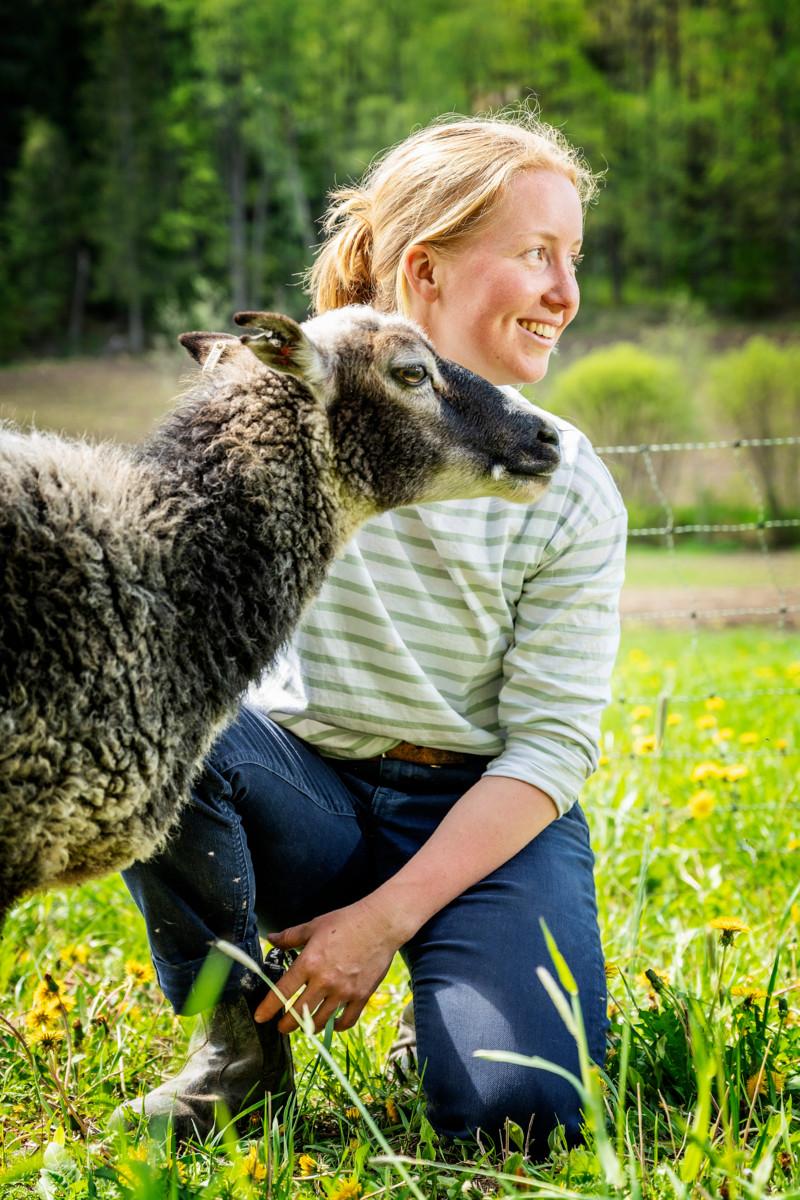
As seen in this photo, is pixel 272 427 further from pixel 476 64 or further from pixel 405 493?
pixel 476 64

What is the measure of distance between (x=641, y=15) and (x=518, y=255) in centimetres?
4936

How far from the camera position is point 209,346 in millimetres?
2842

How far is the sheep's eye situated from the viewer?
2770 millimetres

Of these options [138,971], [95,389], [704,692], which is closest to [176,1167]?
[138,971]

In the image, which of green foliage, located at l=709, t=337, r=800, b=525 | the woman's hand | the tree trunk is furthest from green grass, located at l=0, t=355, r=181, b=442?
the woman's hand

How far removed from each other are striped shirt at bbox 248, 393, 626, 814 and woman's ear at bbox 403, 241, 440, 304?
0.56 meters

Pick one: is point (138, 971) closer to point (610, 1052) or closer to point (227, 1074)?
point (227, 1074)

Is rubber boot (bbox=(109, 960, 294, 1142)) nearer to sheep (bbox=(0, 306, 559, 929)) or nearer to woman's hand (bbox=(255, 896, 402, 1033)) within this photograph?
woman's hand (bbox=(255, 896, 402, 1033))

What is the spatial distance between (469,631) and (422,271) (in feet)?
3.34

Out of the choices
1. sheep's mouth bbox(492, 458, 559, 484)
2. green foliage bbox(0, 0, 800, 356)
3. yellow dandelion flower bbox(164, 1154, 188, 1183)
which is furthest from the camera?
green foliage bbox(0, 0, 800, 356)

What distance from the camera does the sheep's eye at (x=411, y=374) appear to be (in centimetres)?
277

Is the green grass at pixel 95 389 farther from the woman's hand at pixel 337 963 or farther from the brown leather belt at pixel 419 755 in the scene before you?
the woman's hand at pixel 337 963

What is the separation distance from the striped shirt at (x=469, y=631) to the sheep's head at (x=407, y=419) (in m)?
0.20

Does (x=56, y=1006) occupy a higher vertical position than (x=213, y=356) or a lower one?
lower
